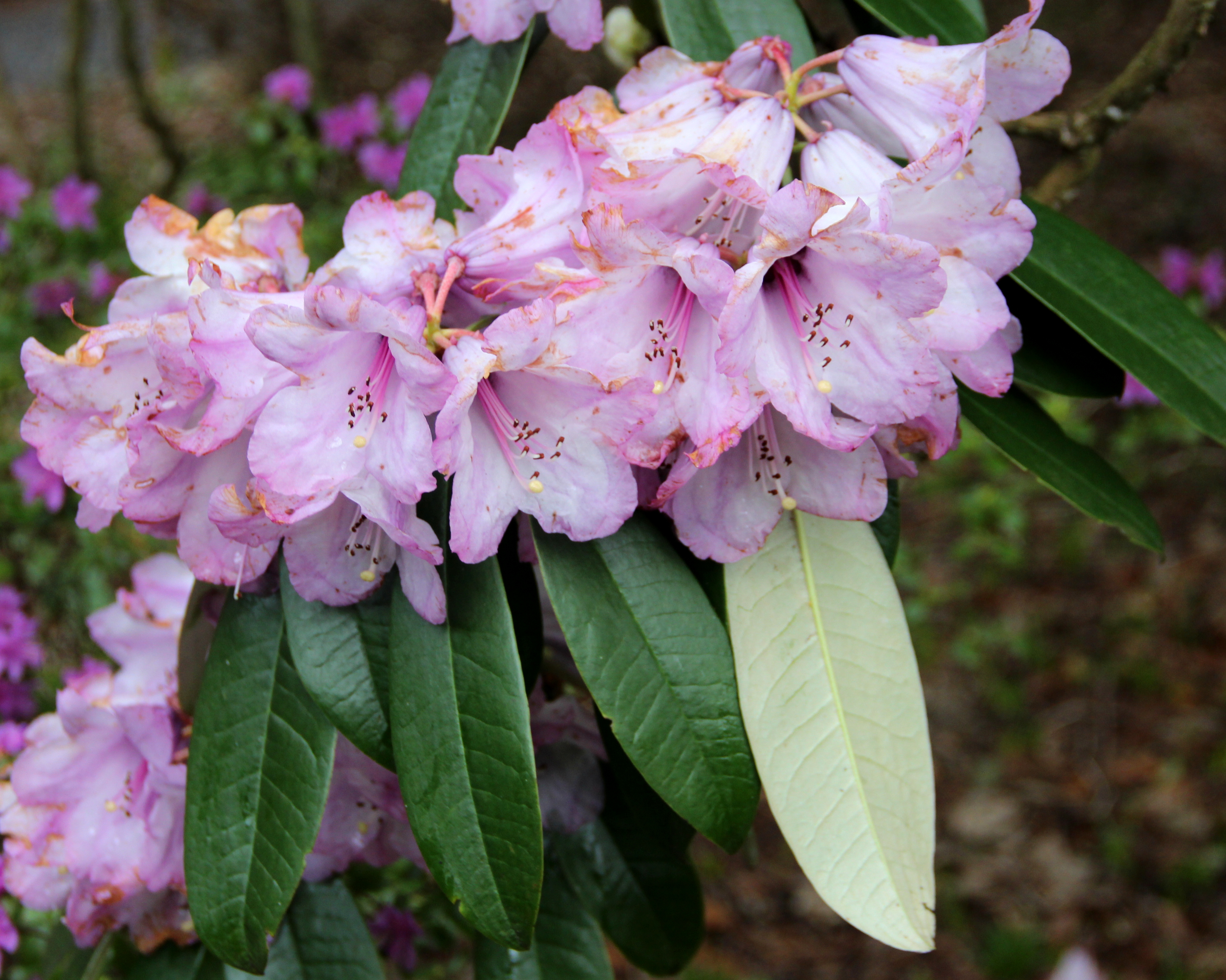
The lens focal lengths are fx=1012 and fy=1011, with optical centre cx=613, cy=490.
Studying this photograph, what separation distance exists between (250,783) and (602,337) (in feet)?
1.26

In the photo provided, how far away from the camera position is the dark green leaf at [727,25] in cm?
76

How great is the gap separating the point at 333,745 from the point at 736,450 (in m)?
0.34

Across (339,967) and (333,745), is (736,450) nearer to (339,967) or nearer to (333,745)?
(333,745)

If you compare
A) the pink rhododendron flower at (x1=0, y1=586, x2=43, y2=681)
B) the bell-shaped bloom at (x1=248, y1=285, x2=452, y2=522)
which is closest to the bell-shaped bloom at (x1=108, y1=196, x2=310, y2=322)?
the bell-shaped bloom at (x1=248, y1=285, x2=452, y2=522)

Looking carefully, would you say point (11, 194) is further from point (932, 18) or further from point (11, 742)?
point (932, 18)

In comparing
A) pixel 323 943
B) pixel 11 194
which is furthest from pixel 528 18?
pixel 11 194

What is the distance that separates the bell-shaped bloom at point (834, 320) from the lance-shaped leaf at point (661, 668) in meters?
0.15

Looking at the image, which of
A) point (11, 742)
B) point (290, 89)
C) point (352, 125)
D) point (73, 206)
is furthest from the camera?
point (290, 89)

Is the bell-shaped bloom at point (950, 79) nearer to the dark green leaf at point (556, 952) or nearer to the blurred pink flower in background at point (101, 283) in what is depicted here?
the dark green leaf at point (556, 952)

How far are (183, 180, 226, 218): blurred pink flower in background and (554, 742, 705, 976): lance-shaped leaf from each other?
1919mm

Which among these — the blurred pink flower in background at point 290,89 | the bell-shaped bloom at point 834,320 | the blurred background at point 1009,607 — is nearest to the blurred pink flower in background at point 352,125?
the blurred background at point 1009,607

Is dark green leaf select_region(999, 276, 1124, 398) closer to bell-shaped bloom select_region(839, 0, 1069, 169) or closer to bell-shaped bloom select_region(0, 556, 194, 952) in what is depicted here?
bell-shaped bloom select_region(839, 0, 1069, 169)

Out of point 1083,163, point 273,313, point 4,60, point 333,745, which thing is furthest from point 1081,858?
point 4,60

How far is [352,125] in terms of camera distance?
7.95 feet
